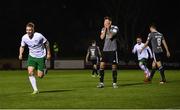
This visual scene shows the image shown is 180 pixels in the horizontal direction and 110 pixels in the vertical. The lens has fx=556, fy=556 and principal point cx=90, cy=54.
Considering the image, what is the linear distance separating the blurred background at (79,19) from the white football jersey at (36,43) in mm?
41350

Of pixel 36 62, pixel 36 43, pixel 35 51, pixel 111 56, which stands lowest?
pixel 36 62

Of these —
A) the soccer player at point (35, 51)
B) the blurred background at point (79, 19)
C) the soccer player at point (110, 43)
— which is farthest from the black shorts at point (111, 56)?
the blurred background at point (79, 19)

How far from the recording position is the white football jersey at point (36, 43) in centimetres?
1731

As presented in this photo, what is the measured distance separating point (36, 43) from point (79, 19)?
5435 cm

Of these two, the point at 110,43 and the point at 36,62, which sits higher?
the point at 110,43

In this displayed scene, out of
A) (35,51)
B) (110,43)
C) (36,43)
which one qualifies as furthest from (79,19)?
(36,43)

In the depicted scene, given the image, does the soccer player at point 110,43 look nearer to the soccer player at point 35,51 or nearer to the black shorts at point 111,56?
the black shorts at point 111,56

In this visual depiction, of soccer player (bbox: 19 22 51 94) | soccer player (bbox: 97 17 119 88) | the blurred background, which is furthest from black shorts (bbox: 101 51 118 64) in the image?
the blurred background

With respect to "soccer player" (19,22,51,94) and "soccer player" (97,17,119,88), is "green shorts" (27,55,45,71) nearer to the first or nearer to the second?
"soccer player" (19,22,51,94)

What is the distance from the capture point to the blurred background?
60.3m

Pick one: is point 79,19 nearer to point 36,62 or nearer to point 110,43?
point 110,43

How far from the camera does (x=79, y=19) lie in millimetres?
71500

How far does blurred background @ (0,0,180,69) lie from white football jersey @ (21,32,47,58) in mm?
41350

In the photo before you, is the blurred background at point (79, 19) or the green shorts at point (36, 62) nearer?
the green shorts at point (36, 62)
